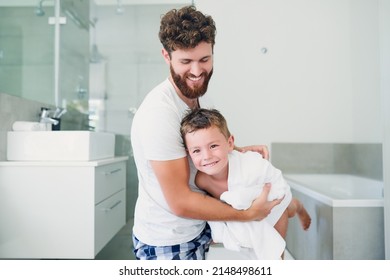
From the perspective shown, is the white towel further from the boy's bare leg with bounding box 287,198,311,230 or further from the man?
the boy's bare leg with bounding box 287,198,311,230

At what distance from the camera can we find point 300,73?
2125mm

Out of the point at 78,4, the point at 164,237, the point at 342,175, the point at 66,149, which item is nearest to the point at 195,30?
the point at 164,237

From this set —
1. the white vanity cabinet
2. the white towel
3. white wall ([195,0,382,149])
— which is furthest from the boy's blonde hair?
white wall ([195,0,382,149])

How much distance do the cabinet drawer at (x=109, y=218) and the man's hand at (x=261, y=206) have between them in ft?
2.67

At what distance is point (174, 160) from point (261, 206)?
0.94ft

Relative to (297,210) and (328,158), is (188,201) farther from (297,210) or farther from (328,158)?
(328,158)

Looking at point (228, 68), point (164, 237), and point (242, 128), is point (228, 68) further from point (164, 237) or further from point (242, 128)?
point (164, 237)

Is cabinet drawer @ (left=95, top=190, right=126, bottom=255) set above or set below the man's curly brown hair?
below

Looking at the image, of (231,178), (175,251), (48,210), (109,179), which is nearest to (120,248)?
(109,179)

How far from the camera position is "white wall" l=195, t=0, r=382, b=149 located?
198 cm

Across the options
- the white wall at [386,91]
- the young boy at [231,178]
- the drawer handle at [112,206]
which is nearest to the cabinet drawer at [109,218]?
the drawer handle at [112,206]

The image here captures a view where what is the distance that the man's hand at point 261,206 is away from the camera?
0.99m

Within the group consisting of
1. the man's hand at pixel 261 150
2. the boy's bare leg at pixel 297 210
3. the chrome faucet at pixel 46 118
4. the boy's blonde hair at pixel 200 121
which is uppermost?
the chrome faucet at pixel 46 118

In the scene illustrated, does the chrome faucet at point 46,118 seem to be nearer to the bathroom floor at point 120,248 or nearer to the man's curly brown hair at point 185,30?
the bathroom floor at point 120,248
